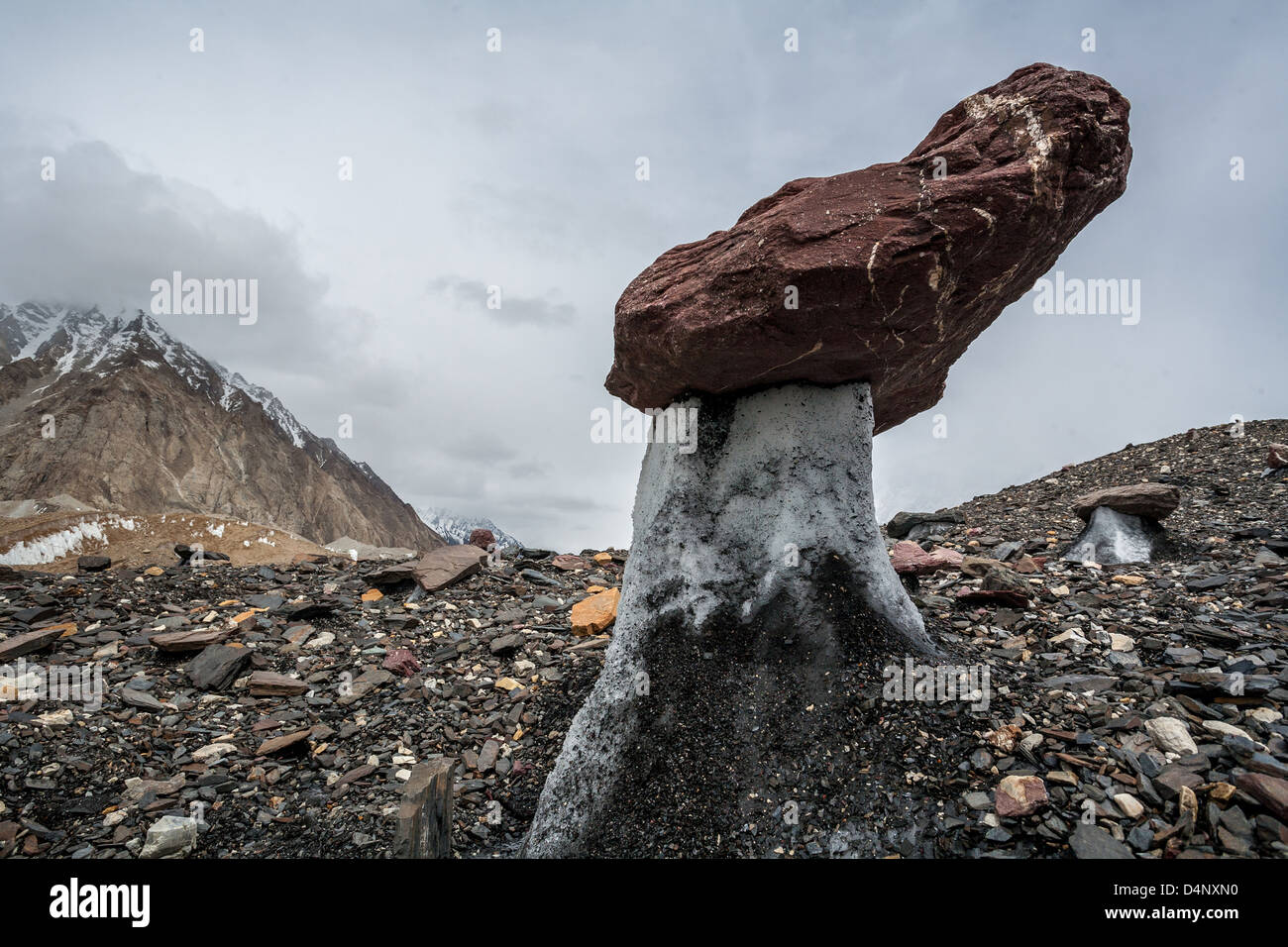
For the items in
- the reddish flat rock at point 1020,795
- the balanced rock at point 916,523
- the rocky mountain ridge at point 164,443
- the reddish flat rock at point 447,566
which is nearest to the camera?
the reddish flat rock at point 1020,795

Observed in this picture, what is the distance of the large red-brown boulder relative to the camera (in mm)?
3729

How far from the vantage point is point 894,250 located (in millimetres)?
3676

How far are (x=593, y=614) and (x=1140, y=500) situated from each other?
262 inches

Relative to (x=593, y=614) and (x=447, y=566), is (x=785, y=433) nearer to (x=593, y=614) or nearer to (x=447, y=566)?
(x=593, y=614)

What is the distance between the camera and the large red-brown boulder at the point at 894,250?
147 inches

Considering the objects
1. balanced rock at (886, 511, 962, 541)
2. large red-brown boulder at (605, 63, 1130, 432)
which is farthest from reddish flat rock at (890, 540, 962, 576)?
balanced rock at (886, 511, 962, 541)

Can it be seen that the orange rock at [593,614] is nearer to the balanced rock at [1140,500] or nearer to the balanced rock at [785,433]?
the balanced rock at [785,433]

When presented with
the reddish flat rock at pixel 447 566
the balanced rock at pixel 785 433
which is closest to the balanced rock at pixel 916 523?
the balanced rock at pixel 785 433

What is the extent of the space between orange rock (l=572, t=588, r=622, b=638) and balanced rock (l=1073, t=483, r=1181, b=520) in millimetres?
6149

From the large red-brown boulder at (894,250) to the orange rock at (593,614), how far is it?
305 centimetres

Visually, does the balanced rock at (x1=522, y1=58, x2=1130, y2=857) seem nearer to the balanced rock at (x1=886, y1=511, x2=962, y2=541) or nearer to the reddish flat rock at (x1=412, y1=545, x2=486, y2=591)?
the reddish flat rock at (x1=412, y1=545, x2=486, y2=591)
